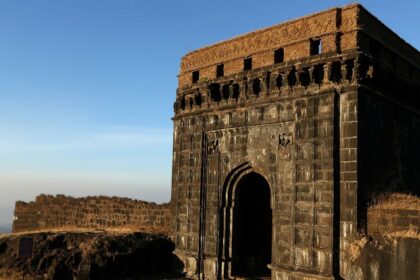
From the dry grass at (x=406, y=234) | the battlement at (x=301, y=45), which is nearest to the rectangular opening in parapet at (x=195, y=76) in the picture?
the battlement at (x=301, y=45)

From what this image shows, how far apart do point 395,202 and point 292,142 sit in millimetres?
3345

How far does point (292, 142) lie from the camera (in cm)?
1384

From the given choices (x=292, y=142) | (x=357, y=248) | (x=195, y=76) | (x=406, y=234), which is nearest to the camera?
(x=406, y=234)

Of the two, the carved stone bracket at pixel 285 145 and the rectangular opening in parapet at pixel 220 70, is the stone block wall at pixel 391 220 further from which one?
the rectangular opening in parapet at pixel 220 70

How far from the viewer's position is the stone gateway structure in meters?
12.6

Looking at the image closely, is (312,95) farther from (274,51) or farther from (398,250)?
(398,250)

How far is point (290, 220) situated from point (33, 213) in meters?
16.9

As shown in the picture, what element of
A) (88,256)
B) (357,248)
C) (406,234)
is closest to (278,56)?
(357,248)

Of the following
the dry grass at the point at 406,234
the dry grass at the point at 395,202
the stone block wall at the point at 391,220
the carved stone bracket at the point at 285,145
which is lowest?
the dry grass at the point at 406,234

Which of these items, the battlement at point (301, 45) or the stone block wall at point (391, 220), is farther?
the battlement at point (301, 45)

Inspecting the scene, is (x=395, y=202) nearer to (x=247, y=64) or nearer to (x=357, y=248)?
(x=357, y=248)

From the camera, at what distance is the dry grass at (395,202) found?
11.3 meters

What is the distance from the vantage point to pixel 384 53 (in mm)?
14156

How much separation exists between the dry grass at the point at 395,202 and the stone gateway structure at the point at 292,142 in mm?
313
